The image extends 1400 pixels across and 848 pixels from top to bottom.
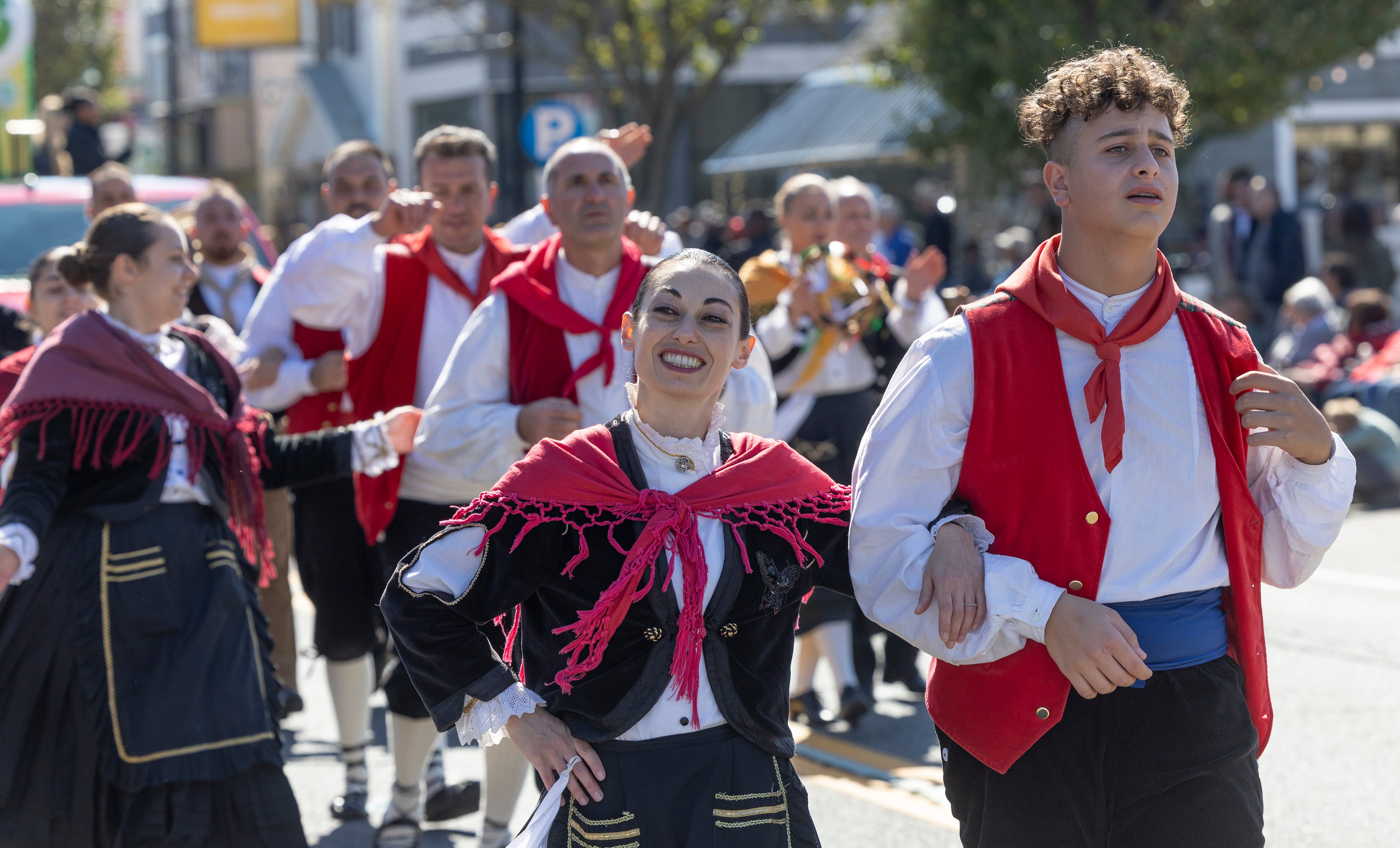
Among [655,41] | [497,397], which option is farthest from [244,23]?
[497,397]

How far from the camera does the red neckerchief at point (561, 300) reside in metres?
4.86

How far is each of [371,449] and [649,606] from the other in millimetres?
1714

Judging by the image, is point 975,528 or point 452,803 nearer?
point 975,528

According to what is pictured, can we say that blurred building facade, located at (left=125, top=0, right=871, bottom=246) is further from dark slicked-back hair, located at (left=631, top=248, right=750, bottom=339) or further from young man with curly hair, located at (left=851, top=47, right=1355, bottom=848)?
young man with curly hair, located at (left=851, top=47, right=1355, bottom=848)

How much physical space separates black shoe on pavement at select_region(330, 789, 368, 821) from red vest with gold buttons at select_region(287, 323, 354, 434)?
4.43 ft

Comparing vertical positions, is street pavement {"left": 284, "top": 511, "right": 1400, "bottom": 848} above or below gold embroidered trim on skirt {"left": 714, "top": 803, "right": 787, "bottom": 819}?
below

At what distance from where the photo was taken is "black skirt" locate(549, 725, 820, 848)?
123 inches

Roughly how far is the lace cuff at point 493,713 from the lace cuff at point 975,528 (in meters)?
0.83

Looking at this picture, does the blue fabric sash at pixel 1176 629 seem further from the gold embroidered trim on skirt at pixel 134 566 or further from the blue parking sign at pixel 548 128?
the blue parking sign at pixel 548 128

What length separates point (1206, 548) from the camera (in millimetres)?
3219

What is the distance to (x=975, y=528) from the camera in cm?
314

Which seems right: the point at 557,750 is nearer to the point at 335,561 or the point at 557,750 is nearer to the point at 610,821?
the point at 610,821

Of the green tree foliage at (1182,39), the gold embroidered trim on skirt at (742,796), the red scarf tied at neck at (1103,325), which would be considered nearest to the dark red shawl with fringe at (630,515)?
the gold embroidered trim on skirt at (742,796)

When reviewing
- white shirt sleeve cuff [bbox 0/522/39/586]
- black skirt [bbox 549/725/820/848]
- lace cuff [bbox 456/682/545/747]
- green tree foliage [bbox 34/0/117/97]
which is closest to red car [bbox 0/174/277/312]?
white shirt sleeve cuff [bbox 0/522/39/586]
